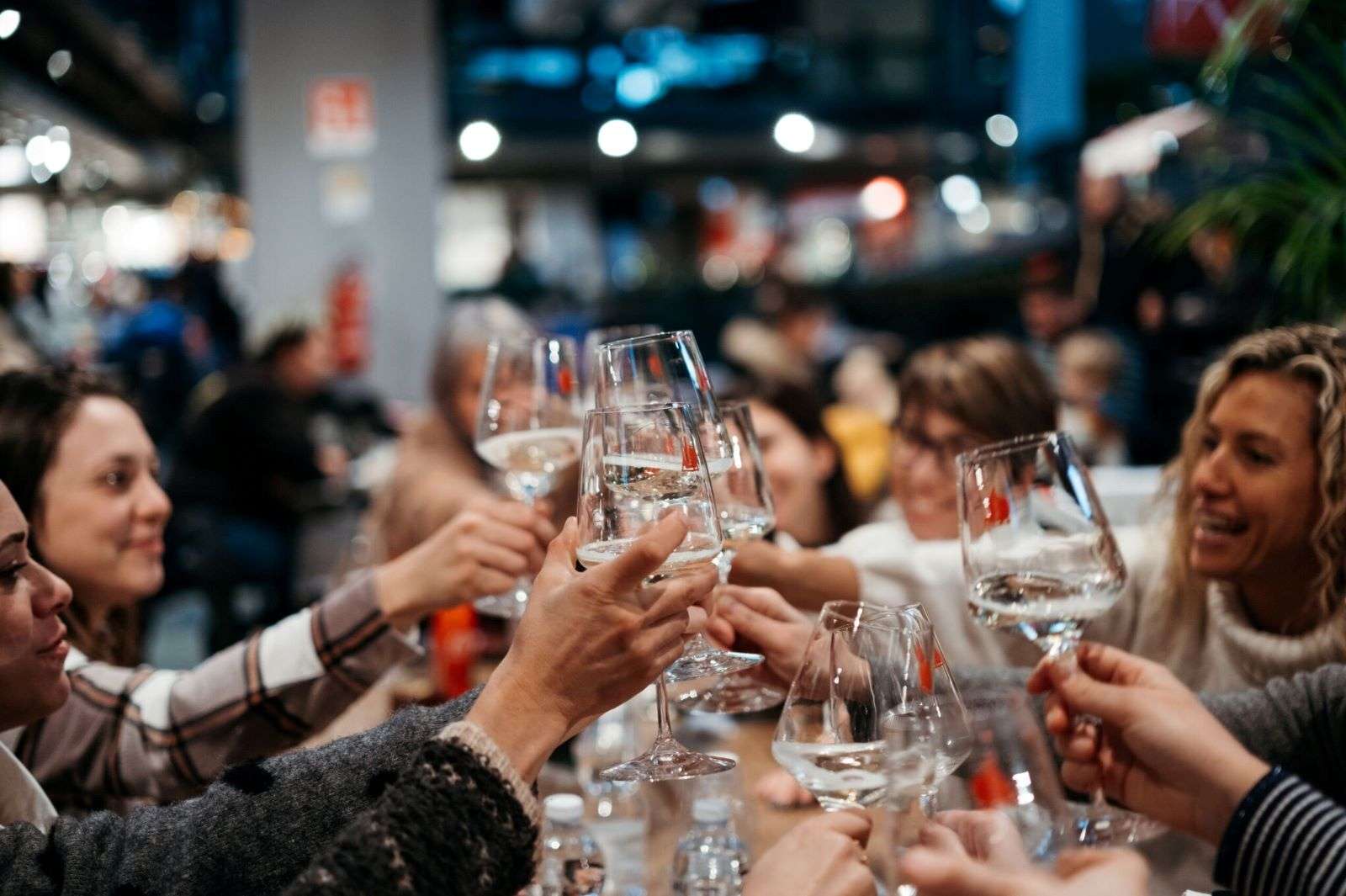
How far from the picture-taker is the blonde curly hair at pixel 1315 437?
171 centimetres

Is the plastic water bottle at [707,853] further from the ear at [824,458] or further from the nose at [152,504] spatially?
the ear at [824,458]

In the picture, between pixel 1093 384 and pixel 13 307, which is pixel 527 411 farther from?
pixel 13 307

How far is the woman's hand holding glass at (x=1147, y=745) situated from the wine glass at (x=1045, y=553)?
0.03 m

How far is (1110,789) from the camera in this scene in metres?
1.17

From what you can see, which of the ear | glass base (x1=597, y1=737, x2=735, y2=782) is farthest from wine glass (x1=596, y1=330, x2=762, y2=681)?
the ear

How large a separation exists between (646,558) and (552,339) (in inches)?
26.9

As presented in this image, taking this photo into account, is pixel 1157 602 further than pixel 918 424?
No

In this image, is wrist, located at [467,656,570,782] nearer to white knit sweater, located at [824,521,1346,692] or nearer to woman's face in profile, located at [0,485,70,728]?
woman's face in profile, located at [0,485,70,728]

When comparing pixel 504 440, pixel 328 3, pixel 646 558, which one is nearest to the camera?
pixel 646 558

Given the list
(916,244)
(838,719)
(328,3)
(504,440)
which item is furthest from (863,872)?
(916,244)

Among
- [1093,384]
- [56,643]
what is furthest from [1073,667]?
[1093,384]

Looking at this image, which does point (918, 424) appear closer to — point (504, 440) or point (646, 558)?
point (504, 440)

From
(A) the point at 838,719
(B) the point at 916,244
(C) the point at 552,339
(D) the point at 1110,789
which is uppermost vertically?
(B) the point at 916,244

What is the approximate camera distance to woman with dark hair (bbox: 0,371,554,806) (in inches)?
64.1
